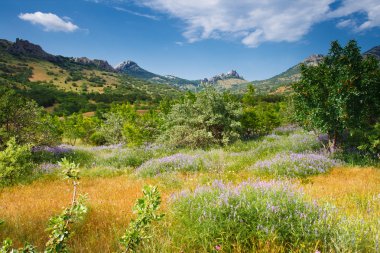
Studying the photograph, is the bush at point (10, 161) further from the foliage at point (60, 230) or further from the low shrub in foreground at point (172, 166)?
the foliage at point (60, 230)

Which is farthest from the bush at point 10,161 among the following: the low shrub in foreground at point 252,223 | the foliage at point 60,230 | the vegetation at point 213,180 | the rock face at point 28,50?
the rock face at point 28,50

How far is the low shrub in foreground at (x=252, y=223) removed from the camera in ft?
12.2

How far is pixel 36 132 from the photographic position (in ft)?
44.8

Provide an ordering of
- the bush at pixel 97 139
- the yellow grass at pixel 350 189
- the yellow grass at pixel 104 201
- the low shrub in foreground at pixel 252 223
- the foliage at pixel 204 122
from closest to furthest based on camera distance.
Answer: the low shrub in foreground at pixel 252 223 → the yellow grass at pixel 104 201 → the yellow grass at pixel 350 189 → the foliage at pixel 204 122 → the bush at pixel 97 139

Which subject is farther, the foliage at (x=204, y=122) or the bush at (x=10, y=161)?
the foliage at (x=204, y=122)

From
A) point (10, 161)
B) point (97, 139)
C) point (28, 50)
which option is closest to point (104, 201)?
point (10, 161)

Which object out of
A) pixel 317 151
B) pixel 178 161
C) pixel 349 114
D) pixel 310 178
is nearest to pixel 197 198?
pixel 310 178

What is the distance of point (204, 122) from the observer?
16.4 m

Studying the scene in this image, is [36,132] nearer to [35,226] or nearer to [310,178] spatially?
[35,226]

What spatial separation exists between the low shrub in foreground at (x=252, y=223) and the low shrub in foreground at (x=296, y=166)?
4998mm

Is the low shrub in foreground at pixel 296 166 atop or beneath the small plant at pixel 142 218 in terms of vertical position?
beneath

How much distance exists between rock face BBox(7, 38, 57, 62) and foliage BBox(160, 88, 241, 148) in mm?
174293

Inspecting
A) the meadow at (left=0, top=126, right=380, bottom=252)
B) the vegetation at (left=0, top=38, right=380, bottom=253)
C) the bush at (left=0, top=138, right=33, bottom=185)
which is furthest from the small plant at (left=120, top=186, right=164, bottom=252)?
the bush at (left=0, top=138, right=33, bottom=185)

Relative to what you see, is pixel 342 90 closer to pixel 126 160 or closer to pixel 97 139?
pixel 126 160
